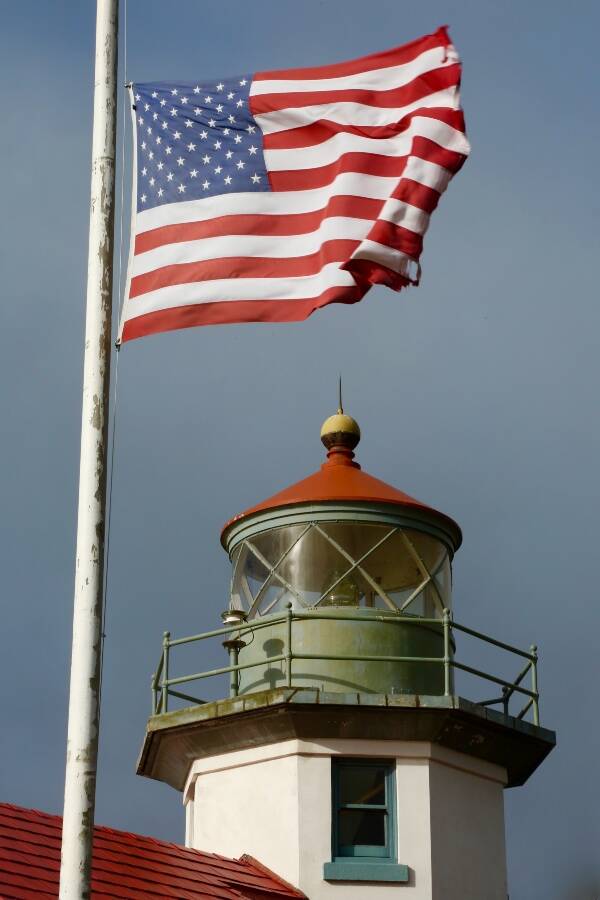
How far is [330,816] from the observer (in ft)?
59.3

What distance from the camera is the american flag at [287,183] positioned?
13.6m

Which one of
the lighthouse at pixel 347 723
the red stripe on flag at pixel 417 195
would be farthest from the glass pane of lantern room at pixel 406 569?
the red stripe on flag at pixel 417 195

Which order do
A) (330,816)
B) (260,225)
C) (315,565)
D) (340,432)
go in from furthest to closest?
(340,432) → (315,565) → (330,816) → (260,225)

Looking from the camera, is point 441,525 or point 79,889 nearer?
point 79,889

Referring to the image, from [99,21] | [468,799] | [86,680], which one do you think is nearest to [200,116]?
[99,21]

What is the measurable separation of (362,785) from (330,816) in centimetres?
55

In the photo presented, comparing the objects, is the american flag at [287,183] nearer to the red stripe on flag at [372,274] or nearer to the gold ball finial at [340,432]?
the red stripe on flag at [372,274]

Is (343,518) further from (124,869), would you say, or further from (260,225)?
(260,225)

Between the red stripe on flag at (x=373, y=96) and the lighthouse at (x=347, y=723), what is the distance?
18.4 ft

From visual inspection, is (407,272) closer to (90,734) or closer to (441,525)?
(90,734)

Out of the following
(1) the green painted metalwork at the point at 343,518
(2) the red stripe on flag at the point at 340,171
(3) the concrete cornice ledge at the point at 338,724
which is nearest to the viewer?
(2) the red stripe on flag at the point at 340,171

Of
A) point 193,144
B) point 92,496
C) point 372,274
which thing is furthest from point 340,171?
point 92,496

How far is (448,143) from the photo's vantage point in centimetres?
1443

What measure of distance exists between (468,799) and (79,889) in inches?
341
